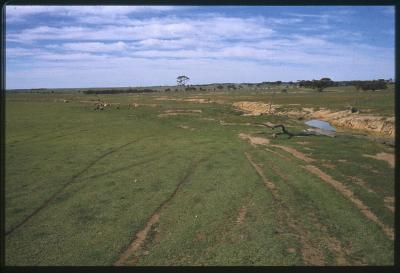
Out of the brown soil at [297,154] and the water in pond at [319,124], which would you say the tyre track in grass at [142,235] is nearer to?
the brown soil at [297,154]

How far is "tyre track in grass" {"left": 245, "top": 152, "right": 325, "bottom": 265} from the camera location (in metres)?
9.12

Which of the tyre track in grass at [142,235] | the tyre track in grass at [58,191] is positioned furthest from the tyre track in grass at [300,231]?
the tyre track in grass at [58,191]

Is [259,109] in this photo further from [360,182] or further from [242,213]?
[242,213]

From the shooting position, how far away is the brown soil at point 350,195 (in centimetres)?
1056

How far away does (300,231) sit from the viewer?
10516 millimetres

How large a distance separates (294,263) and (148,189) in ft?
22.1

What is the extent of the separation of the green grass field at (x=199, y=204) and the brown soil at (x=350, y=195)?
36 millimetres

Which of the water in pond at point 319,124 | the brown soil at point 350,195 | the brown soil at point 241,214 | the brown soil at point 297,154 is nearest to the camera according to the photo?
the brown soil at point 350,195

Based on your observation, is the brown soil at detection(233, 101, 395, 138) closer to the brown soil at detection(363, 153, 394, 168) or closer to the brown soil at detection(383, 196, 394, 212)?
the brown soil at detection(363, 153, 394, 168)

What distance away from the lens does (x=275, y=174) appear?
16.1 m

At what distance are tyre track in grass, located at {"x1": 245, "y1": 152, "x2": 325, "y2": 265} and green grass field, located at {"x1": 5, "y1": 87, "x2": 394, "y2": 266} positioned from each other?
0.03m

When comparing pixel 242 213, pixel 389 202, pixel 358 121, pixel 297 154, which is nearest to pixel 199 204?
pixel 242 213

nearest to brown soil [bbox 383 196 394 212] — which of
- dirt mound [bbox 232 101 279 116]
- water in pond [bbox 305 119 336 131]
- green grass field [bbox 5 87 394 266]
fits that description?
green grass field [bbox 5 87 394 266]

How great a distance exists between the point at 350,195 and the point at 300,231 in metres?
3.63
